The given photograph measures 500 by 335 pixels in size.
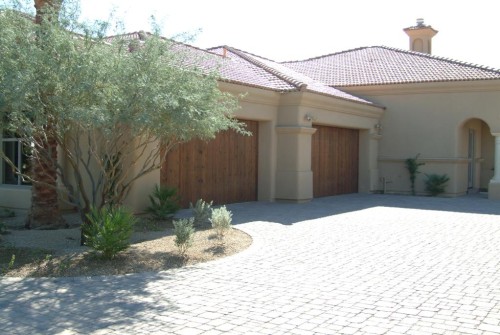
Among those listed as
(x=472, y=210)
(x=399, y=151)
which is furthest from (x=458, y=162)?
(x=472, y=210)

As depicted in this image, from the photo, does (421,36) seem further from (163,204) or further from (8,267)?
(8,267)

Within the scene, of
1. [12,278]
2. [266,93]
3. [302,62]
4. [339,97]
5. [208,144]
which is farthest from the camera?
[302,62]

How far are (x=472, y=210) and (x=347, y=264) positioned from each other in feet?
30.9

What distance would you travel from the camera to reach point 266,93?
54.0ft

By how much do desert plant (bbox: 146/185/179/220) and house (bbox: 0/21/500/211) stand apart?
38 centimetres

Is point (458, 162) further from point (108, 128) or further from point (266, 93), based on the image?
point (108, 128)

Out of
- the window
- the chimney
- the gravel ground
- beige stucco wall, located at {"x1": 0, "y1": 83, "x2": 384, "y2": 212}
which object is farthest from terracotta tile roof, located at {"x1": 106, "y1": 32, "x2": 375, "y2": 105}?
the chimney

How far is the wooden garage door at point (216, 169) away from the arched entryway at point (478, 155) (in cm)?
1002

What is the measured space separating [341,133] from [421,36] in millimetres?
12262

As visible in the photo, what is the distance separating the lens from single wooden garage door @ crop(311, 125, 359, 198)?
19.3 meters

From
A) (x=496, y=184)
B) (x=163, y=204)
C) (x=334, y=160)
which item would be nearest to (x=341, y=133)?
(x=334, y=160)

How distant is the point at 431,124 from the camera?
858 inches

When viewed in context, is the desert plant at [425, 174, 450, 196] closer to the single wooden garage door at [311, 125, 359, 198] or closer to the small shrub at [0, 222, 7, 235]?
the single wooden garage door at [311, 125, 359, 198]

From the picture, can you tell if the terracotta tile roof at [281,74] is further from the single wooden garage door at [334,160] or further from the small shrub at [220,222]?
the small shrub at [220,222]
